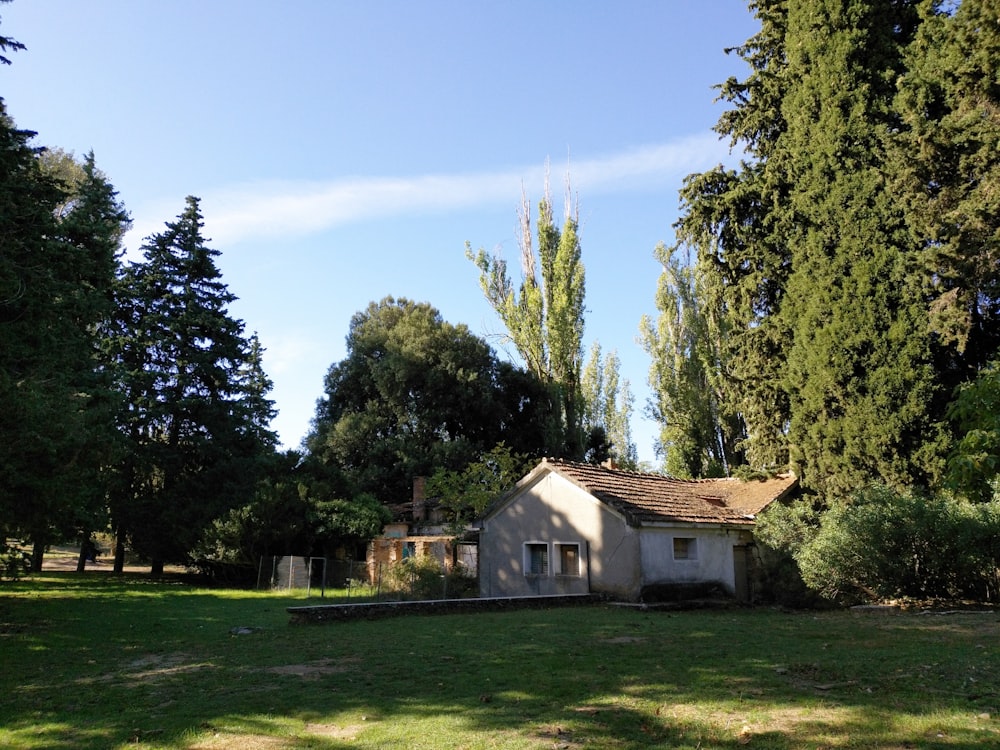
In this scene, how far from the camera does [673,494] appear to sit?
2564 centimetres

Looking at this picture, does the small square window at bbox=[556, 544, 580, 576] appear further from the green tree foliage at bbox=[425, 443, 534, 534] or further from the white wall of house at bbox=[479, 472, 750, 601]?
the green tree foliage at bbox=[425, 443, 534, 534]

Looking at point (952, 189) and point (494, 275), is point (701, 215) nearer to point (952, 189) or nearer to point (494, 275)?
point (952, 189)

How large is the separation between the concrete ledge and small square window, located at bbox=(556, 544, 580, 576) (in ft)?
6.73

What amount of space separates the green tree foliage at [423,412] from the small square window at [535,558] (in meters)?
18.3

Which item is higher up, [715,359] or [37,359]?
[715,359]

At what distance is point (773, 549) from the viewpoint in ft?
71.6

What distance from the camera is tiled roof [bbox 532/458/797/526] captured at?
878 inches

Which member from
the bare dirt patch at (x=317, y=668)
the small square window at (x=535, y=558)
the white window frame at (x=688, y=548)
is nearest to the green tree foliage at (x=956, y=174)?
the white window frame at (x=688, y=548)

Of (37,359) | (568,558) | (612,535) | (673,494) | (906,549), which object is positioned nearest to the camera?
(906,549)

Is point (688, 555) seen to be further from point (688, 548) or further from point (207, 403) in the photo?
point (207, 403)

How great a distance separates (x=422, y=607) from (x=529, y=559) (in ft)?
21.5

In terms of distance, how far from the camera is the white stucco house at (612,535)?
21.7 meters

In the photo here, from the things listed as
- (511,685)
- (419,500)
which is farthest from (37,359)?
(419,500)

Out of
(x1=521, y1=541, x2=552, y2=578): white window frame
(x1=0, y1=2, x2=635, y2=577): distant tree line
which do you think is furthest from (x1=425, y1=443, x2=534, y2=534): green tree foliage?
(x1=521, y1=541, x2=552, y2=578): white window frame
